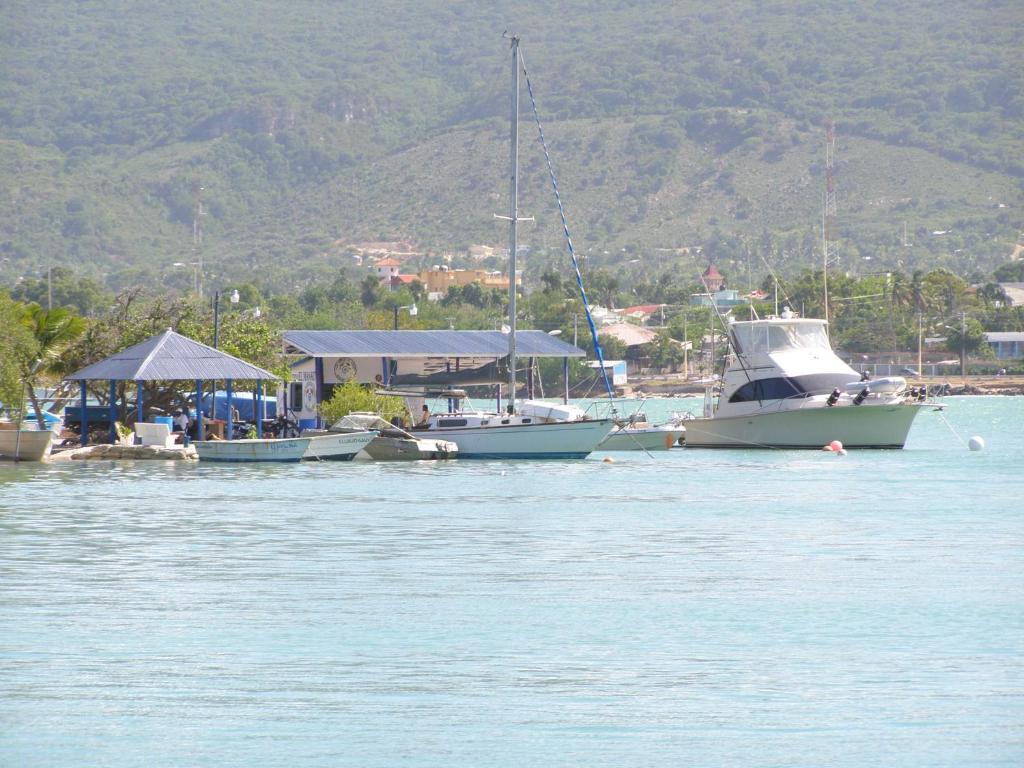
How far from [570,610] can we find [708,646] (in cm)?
291

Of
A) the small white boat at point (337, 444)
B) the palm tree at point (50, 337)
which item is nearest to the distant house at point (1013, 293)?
the palm tree at point (50, 337)

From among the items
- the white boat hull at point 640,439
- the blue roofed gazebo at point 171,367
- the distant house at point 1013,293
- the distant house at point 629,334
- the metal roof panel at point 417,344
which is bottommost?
the white boat hull at point 640,439

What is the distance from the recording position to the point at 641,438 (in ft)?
199

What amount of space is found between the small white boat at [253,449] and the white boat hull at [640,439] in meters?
13.4

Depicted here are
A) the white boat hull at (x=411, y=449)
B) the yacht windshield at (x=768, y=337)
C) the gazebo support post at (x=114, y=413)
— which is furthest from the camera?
the yacht windshield at (x=768, y=337)

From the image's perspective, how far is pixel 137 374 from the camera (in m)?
48.6

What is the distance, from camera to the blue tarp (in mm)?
58250

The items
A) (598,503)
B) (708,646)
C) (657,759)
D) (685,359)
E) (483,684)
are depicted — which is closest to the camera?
(657,759)

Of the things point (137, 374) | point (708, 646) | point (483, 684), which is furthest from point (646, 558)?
point (137, 374)

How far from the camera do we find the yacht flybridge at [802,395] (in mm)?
55625

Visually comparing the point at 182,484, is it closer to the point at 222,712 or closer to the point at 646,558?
the point at 646,558

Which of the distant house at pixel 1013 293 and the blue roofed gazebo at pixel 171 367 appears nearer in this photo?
the blue roofed gazebo at pixel 171 367

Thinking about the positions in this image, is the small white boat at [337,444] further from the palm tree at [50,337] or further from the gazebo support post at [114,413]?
the palm tree at [50,337]

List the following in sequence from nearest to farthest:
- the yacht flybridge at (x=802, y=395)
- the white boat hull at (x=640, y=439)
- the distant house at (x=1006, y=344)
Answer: the yacht flybridge at (x=802, y=395)
the white boat hull at (x=640, y=439)
the distant house at (x=1006, y=344)
